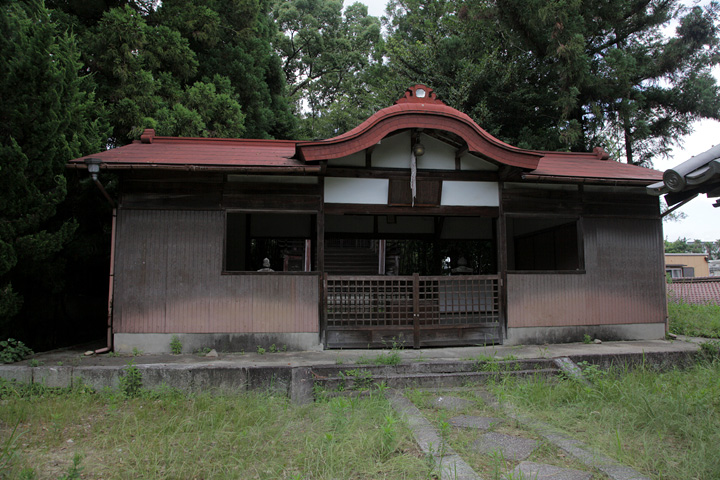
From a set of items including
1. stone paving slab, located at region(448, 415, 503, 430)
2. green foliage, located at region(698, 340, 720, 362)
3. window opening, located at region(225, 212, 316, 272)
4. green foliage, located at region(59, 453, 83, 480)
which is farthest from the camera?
window opening, located at region(225, 212, 316, 272)

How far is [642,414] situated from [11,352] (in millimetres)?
7893

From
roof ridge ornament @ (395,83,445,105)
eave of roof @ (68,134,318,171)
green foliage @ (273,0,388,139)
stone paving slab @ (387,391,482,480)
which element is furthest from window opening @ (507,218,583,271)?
green foliage @ (273,0,388,139)

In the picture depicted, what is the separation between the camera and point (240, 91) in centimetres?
1681

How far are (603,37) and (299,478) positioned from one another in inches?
795

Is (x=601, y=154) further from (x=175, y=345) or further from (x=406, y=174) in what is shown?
(x=175, y=345)

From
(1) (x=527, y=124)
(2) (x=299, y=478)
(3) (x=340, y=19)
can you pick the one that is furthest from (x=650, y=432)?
(3) (x=340, y=19)

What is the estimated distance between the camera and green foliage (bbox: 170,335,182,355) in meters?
7.17

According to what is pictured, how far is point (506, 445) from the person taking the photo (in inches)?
159

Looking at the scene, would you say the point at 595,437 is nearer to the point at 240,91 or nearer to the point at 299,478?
the point at 299,478

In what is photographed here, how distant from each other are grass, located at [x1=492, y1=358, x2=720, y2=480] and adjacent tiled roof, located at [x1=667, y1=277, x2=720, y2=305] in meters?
11.0

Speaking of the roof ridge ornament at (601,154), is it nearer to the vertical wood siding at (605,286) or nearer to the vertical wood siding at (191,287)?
the vertical wood siding at (605,286)

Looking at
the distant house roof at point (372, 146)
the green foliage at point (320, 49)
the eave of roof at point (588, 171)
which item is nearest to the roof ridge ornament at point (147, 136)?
the distant house roof at point (372, 146)

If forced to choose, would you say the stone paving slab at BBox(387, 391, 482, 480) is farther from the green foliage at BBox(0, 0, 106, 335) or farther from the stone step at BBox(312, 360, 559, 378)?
the green foliage at BBox(0, 0, 106, 335)

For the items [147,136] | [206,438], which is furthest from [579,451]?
[147,136]
